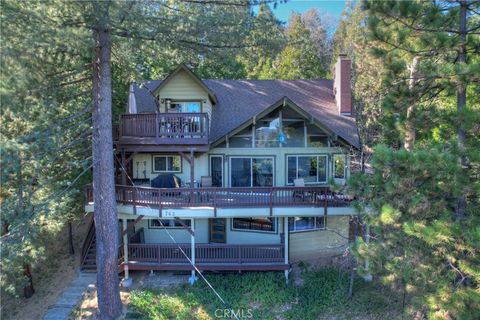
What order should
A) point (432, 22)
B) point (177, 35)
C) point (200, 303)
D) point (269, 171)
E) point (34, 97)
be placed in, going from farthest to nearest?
point (269, 171) → point (200, 303) → point (177, 35) → point (34, 97) → point (432, 22)

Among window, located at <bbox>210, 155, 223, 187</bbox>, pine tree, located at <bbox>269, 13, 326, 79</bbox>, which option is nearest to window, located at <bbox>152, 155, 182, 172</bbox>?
window, located at <bbox>210, 155, 223, 187</bbox>

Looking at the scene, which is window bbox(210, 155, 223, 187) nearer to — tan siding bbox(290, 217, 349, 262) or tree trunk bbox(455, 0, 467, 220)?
tan siding bbox(290, 217, 349, 262)

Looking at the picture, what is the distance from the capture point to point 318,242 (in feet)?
47.4

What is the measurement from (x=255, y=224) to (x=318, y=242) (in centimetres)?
289

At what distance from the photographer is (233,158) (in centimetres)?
1444

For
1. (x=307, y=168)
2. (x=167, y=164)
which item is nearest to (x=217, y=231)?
(x=167, y=164)

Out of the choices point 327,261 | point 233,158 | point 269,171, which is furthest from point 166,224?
point 327,261

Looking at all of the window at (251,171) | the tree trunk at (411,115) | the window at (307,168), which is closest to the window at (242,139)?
the window at (251,171)

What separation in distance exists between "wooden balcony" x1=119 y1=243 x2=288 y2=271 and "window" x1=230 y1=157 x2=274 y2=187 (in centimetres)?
276

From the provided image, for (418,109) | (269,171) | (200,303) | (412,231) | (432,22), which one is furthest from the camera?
(269,171)

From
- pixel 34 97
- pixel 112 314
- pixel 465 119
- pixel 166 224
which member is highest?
pixel 34 97

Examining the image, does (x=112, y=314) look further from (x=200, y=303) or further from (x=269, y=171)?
(x=269, y=171)

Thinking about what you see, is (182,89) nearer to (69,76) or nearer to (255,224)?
(69,76)

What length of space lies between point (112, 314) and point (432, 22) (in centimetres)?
1289
